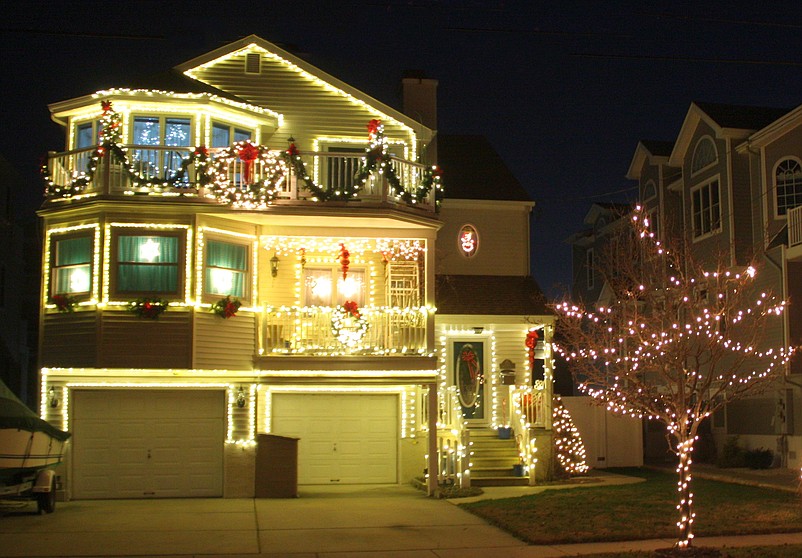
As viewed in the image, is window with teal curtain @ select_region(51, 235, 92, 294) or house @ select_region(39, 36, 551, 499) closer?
house @ select_region(39, 36, 551, 499)

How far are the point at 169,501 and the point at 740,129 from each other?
58.7 ft

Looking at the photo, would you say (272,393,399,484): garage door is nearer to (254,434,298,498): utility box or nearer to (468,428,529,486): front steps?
(468,428,529,486): front steps

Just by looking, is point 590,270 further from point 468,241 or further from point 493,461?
point 493,461

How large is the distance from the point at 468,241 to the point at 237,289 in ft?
22.1

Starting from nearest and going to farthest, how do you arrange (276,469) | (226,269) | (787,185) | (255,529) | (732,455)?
(255,529), (276,469), (226,269), (732,455), (787,185)

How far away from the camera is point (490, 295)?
22.9 m

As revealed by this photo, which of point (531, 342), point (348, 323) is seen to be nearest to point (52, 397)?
point (348, 323)

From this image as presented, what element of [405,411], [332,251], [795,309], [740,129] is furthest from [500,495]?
[740,129]

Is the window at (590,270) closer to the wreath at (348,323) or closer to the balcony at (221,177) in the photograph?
the balcony at (221,177)

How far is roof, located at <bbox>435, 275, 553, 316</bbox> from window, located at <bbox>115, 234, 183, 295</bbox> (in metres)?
6.42

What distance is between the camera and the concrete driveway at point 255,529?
12828 mm

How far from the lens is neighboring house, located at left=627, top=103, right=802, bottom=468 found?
23516 mm

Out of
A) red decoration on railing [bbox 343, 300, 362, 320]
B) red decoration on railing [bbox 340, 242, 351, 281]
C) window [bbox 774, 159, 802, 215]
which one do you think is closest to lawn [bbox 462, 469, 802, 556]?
red decoration on railing [bbox 343, 300, 362, 320]

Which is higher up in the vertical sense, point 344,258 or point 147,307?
point 344,258
